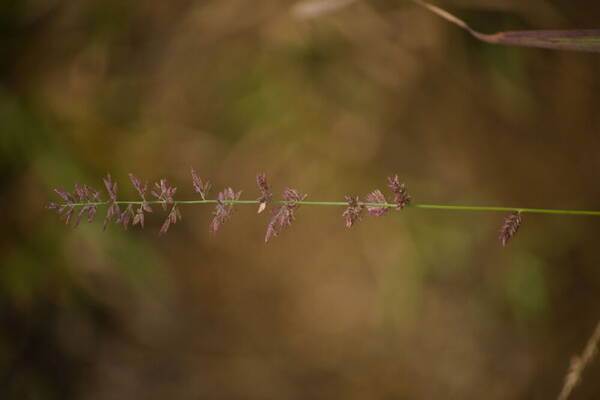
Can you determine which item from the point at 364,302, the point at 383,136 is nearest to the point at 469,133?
the point at 383,136

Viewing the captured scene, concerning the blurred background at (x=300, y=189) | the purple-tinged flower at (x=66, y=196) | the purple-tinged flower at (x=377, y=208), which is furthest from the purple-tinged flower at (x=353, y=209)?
the blurred background at (x=300, y=189)

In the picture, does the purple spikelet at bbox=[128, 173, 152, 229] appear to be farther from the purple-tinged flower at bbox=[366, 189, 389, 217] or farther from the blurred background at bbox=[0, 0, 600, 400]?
the blurred background at bbox=[0, 0, 600, 400]

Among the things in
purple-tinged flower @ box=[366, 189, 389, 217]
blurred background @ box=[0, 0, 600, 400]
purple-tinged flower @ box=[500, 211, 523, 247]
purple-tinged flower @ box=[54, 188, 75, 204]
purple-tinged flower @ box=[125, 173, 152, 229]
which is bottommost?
purple-tinged flower @ box=[500, 211, 523, 247]

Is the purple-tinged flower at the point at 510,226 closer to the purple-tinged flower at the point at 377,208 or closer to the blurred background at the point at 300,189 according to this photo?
the purple-tinged flower at the point at 377,208

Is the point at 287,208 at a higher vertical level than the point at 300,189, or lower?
lower

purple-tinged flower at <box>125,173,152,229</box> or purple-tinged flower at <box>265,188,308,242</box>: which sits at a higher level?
purple-tinged flower at <box>125,173,152,229</box>

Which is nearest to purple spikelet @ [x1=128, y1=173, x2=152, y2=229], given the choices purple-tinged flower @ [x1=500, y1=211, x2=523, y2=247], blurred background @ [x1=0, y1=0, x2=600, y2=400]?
purple-tinged flower @ [x1=500, y1=211, x2=523, y2=247]

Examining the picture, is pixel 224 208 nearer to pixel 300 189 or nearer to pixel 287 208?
pixel 287 208

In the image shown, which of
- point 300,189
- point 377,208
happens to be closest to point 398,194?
point 377,208
